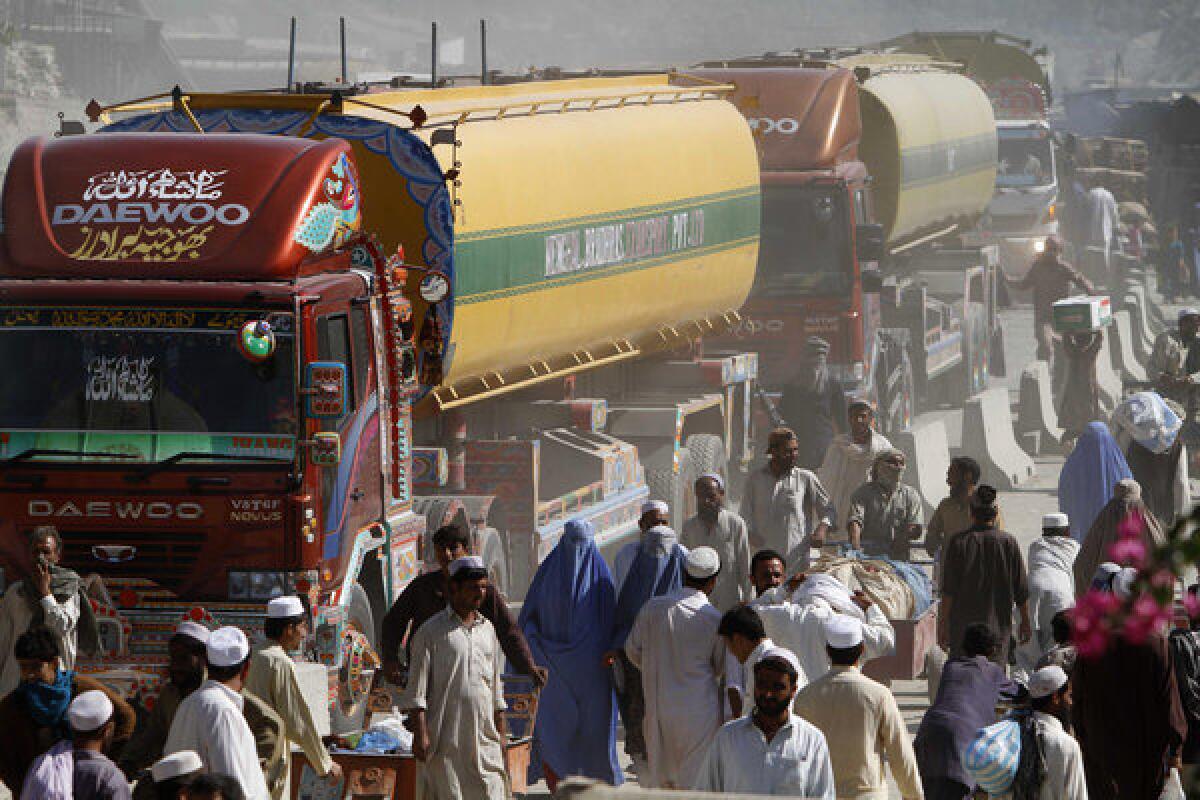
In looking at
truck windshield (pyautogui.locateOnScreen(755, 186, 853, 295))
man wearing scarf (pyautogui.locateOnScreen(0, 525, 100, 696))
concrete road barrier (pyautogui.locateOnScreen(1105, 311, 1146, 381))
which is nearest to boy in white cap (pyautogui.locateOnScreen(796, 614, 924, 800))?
man wearing scarf (pyautogui.locateOnScreen(0, 525, 100, 696))

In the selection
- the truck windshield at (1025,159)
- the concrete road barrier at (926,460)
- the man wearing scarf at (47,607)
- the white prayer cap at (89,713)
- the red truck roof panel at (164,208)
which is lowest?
the concrete road barrier at (926,460)

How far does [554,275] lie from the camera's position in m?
16.1

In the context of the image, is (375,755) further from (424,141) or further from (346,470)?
(424,141)

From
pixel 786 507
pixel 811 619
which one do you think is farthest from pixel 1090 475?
pixel 811 619

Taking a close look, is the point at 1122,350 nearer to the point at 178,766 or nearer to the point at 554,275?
the point at 554,275

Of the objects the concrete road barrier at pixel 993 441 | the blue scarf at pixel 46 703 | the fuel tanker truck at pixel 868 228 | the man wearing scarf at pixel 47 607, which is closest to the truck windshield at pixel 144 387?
the man wearing scarf at pixel 47 607

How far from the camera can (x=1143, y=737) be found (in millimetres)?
9180

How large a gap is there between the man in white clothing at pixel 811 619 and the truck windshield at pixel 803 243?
11600mm

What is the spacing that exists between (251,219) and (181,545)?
1.73 metres

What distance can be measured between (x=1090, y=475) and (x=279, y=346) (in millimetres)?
5840

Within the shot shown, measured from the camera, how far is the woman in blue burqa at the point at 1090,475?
1448 cm

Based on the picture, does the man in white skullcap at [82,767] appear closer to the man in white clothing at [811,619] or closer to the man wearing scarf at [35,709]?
the man wearing scarf at [35,709]

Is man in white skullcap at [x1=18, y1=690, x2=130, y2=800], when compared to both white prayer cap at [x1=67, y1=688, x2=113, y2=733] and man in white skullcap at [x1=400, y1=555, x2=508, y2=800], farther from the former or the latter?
man in white skullcap at [x1=400, y1=555, x2=508, y2=800]

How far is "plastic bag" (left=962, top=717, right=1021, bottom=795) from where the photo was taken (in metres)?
8.12
